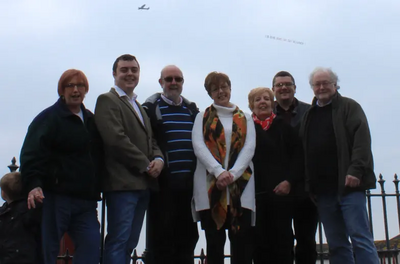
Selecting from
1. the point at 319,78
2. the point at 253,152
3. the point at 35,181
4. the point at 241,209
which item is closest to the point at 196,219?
the point at 241,209

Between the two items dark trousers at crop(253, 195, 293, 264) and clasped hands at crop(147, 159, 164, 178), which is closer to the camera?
clasped hands at crop(147, 159, 164, 178)

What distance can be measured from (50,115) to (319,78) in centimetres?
267

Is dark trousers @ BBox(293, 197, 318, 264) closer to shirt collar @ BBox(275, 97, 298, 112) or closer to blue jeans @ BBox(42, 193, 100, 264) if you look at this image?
shirt collar @ BBox(275, 97, 298, 112)

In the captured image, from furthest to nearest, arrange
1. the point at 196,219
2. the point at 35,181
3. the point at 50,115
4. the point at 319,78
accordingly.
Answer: the point at 319,78 < the point at 196,219 < the point at 50,115 < the point at 35,181

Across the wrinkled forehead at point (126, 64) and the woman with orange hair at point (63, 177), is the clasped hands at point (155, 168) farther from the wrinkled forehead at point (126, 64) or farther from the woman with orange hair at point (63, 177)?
the wrinkled forehead at point (126, 64)

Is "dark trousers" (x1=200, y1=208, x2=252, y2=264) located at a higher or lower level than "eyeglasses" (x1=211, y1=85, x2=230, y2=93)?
lower

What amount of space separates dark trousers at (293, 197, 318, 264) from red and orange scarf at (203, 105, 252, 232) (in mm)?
824

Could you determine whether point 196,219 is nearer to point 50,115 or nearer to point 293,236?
point 293,236

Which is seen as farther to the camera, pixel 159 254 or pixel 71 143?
pixel 159 254

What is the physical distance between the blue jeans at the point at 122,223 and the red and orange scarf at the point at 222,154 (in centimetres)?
68

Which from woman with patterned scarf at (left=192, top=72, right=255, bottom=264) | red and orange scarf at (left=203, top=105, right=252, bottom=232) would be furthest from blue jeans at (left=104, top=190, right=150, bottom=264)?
red and orange scarf at (left=203, top=105, right=252, bottom=232)

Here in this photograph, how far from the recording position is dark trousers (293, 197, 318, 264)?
4.79 metres

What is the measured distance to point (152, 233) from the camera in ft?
14.9

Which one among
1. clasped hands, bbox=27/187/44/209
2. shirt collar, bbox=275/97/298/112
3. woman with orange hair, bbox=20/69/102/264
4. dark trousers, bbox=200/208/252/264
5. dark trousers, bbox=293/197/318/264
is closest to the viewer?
clasped hands, bbox=27/187/44/209
